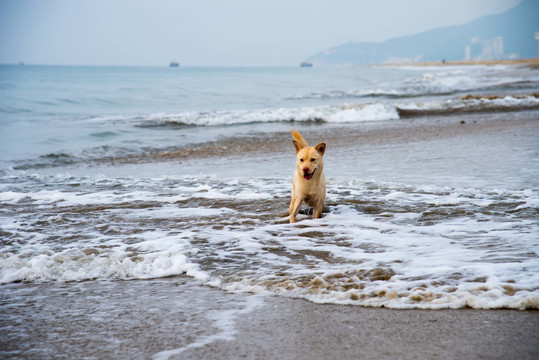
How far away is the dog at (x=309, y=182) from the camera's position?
579cm

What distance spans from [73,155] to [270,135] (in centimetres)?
586

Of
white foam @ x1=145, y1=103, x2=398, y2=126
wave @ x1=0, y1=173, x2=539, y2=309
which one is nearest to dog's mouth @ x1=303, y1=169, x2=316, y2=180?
wave @ x1=0, y1=173, x2=539, y2=309

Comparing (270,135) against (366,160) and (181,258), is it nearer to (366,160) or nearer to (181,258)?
(366,160)

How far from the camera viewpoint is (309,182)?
5930 mm

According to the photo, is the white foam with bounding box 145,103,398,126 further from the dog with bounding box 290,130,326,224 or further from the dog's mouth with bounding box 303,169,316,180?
the dog's mouth with bounding box 303,169,316,180

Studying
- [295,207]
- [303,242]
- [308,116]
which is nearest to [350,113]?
[308,116]

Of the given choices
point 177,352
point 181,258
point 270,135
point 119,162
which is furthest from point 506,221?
point 270,135

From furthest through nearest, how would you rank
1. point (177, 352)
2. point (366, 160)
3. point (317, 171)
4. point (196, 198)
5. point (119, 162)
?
point (119, 162), point (366, 160), point (196, 198), point (317, 171), point (177, 352)

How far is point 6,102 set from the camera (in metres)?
27.3

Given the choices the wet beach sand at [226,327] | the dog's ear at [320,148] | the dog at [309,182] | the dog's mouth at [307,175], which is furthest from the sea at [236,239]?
the dog's ear at [320,148]

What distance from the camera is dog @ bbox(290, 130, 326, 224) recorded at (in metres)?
5.79

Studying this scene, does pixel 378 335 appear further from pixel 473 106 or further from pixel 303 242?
pixel 473 106

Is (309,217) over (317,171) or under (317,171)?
under

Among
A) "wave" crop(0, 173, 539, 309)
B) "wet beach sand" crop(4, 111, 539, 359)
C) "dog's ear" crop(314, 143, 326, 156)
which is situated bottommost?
"wet beach sand" crop(4, 111, 539, 359)
